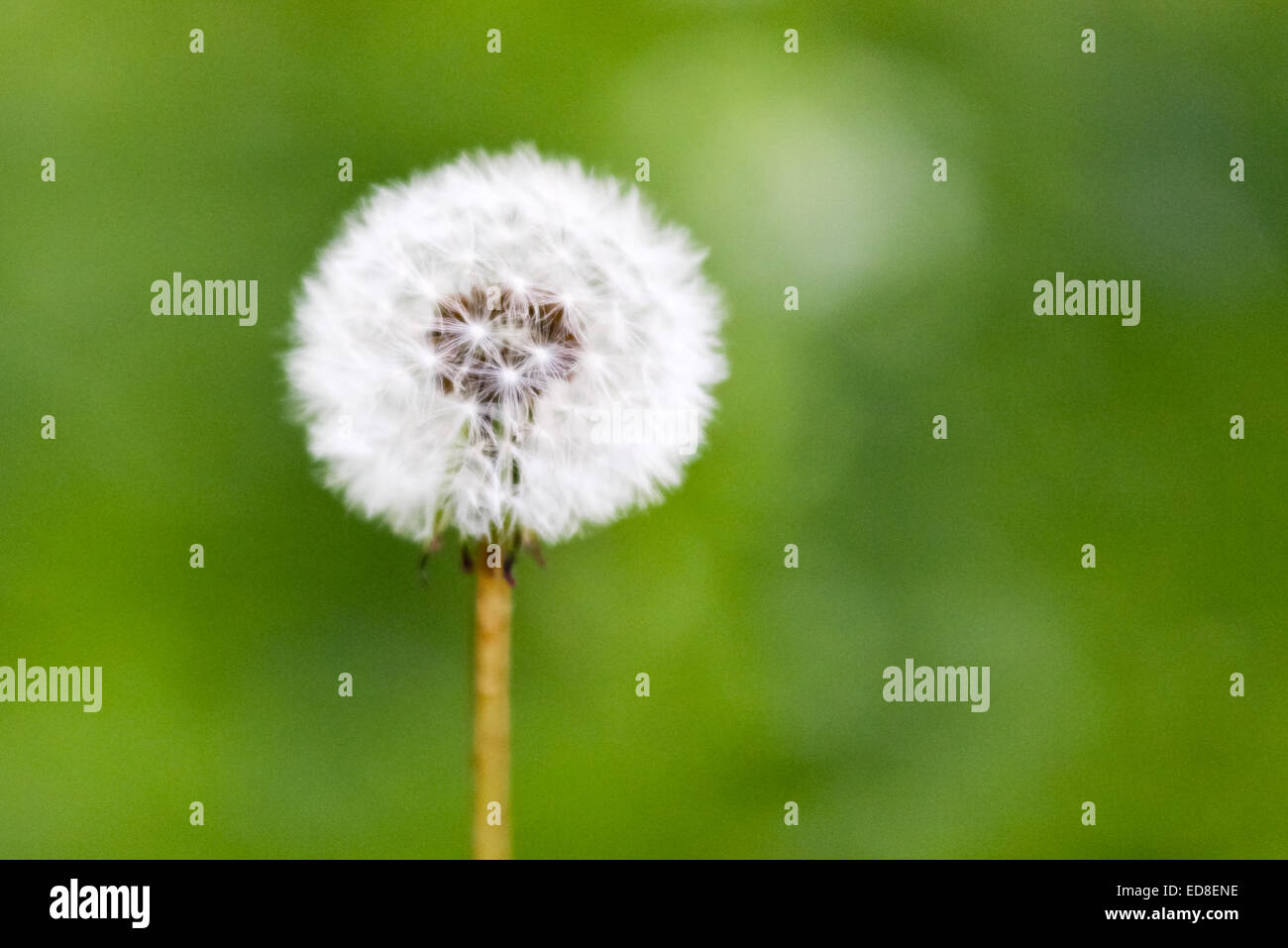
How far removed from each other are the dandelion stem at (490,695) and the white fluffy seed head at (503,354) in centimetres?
7

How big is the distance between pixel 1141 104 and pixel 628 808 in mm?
1553

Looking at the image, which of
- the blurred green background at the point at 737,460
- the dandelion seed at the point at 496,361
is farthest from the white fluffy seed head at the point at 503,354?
the blurred green background at the point at 737,460

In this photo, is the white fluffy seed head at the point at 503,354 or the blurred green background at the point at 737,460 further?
the blurred green background at the point at 737,460

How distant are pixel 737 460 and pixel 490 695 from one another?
0.66 m

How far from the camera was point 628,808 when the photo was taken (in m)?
1.71

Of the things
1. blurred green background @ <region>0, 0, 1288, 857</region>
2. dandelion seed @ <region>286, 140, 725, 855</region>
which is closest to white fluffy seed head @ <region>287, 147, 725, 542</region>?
dandelion seed @ <region>286, 140, 725, 855</region>

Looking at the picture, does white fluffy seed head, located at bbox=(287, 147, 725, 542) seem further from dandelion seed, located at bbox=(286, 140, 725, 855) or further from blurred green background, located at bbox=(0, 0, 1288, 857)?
blurred green background, located at bbox=(0, 0, 1288, 857)

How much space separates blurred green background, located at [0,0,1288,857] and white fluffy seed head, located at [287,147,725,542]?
287 mm

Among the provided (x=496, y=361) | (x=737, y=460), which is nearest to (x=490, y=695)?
(x=496, y=361)

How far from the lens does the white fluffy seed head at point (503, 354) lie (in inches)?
51.4

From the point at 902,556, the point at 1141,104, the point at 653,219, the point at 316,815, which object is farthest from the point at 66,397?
the point at 1141,104

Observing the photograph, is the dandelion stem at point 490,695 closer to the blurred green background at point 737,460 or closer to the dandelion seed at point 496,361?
the dandelion seed at point 496,361

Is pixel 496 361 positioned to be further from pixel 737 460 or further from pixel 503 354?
pixel 737 460
